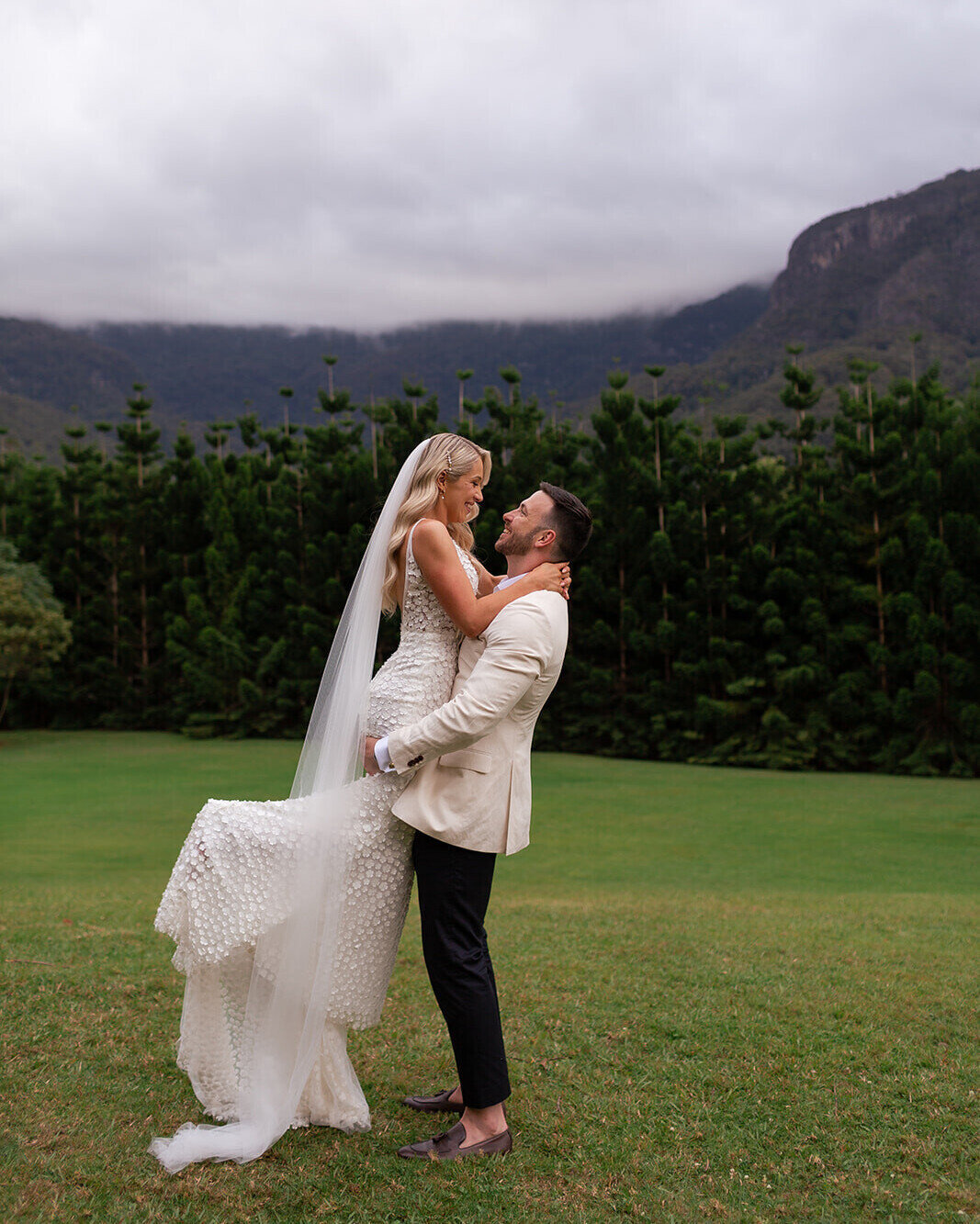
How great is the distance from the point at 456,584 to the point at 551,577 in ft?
0.83

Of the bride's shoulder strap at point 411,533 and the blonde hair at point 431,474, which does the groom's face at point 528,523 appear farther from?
the bride's shoulder strap at point 411,533

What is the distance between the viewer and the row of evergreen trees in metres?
15.4

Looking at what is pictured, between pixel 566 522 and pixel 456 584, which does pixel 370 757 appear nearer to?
pixel 456 584

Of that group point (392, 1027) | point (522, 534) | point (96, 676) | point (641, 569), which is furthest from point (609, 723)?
point (522, 534)

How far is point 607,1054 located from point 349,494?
17078mm

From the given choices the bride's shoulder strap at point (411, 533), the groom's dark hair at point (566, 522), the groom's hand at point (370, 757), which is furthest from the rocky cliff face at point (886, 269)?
the groom's hand at point (370, 757)

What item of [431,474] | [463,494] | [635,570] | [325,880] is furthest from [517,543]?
[635,570]

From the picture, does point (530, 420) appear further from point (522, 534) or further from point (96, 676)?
point (522, 534)

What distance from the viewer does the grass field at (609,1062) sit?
2.57m

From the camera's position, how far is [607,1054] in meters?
3.61

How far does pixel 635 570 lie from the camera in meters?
17.7

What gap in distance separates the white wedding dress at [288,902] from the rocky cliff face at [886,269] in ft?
227

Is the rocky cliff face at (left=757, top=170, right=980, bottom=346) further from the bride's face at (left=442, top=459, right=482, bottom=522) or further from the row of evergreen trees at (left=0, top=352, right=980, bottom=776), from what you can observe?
the bride's face at (left=442, top=459, right=482, bottom=522)

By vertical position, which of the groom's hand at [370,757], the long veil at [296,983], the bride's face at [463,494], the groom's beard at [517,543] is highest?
the bride's face at [463,494]
